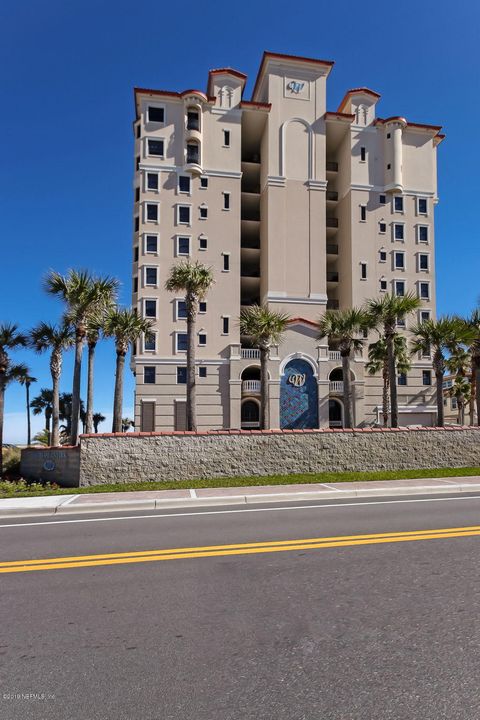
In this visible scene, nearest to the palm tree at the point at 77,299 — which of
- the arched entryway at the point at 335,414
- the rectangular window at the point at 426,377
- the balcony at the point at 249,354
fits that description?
the balcony at the point at 249,354

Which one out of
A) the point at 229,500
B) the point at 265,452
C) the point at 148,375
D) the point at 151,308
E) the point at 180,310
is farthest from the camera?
the point at 180,310

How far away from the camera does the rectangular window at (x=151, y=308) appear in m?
45.8

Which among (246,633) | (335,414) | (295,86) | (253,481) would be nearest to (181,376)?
(335,414)

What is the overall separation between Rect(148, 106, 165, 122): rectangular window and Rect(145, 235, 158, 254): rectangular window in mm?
11555

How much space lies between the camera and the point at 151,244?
46781 mm

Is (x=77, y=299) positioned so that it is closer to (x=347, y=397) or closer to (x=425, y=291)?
(x=347, y=397)

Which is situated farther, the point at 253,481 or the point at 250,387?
the point at 250,387

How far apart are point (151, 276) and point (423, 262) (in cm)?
2760

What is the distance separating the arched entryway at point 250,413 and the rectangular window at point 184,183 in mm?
20922

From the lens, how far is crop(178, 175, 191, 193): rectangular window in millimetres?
48050

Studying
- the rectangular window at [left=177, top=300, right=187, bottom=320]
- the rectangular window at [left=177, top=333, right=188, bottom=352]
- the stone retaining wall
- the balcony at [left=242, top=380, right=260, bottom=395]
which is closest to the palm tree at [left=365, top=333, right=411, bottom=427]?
the balcony at [left=242, top=380, right=260, bottom=395]

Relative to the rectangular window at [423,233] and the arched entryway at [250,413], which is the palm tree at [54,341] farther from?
the rectangular window at [423,233]

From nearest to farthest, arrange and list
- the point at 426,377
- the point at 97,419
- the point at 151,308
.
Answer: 1. the point at 151,308
2. the point at 426,377
3. the point at 97,419

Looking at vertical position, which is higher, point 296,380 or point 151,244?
point 151,244
